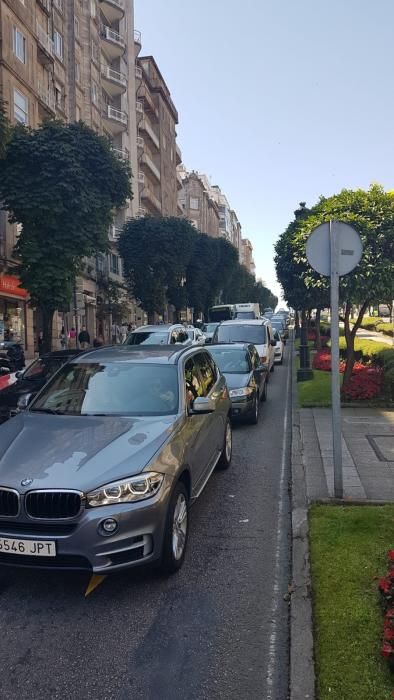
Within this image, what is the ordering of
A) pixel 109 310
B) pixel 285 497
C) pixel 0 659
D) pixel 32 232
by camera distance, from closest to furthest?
pixel 0 659
pixel 285 497
pixel 32 232
pixel 109 310

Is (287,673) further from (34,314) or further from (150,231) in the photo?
(150,231)

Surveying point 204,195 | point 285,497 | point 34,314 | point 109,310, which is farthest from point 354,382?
point 204,195

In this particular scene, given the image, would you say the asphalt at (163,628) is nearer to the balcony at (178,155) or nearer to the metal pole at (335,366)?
the metal pole at (335,366)

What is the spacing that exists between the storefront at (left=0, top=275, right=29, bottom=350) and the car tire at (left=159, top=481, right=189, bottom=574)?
72.5 feet

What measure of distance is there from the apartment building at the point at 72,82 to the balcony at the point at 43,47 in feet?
0.17

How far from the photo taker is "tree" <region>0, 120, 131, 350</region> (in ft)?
57.3

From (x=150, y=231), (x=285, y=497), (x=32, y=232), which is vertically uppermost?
(x=150, y=231)

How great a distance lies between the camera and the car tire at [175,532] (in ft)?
13.9

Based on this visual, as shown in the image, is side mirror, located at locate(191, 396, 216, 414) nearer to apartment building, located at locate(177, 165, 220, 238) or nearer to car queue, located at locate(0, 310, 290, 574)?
car queue, located at locate(0, 310, 290, 574)

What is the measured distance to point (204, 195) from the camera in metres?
96.5

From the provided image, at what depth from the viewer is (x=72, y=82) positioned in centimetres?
3697

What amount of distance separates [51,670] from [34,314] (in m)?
29.7

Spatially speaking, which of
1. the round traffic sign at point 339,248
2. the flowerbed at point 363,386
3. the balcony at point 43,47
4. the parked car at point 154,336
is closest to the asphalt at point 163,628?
the round traffic sign at point 339,248

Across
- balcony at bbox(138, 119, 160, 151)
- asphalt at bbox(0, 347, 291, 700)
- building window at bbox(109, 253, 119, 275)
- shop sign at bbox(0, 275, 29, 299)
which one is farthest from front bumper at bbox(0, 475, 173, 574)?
balcony at bbox(138, 119, 160, 151)
